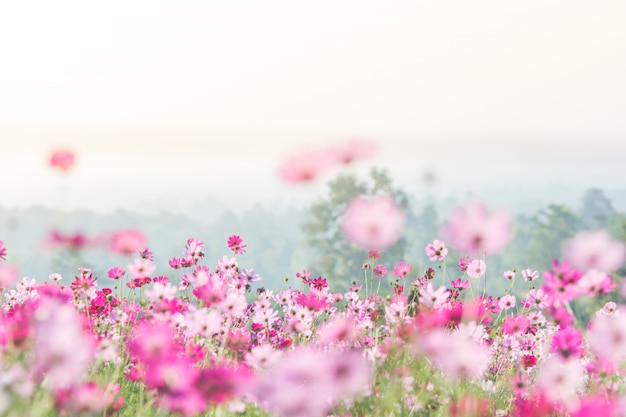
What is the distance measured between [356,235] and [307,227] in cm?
4353

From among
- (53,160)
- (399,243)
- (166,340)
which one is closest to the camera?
(166,340)

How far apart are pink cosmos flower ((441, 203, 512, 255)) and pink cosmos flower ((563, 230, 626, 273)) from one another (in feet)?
1.25

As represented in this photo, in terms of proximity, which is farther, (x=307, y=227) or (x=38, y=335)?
(x=307, y=227)

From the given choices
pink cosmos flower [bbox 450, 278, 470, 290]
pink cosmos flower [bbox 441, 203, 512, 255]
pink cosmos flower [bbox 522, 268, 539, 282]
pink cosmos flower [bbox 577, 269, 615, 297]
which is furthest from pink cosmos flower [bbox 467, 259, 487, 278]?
pink cosmos flower [bbox 441, 203, 512, 255]

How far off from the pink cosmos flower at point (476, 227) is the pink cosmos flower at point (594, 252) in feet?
1.25

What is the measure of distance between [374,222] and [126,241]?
55.0 inches

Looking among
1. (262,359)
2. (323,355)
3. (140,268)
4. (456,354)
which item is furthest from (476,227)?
(140,268)

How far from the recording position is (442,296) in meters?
2.89

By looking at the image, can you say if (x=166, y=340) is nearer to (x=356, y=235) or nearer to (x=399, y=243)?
(x=356, y=235)

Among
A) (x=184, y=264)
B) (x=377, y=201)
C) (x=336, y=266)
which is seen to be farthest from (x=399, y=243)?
(x=377, y=201)

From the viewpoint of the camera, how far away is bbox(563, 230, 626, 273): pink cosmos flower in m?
2.58

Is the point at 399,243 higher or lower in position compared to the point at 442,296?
lower

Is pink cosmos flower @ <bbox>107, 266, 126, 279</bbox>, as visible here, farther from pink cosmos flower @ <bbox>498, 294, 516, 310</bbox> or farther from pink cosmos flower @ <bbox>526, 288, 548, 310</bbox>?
pink cosmos flower @ <bbox>526, 288, 548, 310</bbox>

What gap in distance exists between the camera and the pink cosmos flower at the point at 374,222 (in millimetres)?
2076
